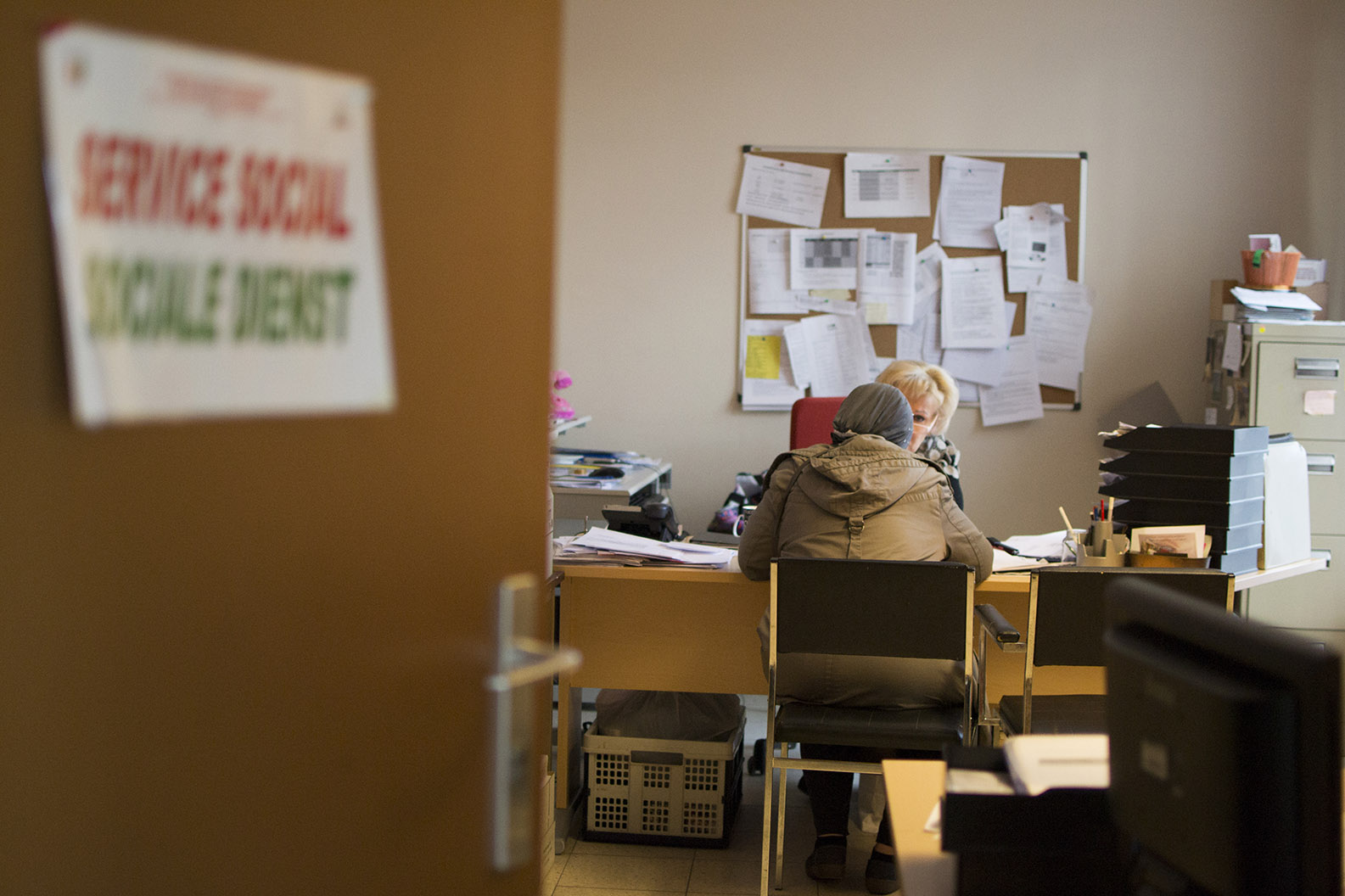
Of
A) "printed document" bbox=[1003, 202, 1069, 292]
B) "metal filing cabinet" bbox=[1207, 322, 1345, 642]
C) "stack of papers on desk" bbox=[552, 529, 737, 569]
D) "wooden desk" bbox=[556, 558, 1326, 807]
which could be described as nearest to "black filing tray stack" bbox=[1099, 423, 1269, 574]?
"wooden desk" bbox=[556, 558, 1326, 807]

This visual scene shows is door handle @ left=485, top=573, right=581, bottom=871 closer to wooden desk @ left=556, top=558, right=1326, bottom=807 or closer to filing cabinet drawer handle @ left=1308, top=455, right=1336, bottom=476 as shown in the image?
wooden desk @ left=556, top=558, right=1326, bottom=807

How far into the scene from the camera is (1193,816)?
3.24 feet

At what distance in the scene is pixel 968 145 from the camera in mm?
4781

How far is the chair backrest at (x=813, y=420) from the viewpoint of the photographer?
388 cm

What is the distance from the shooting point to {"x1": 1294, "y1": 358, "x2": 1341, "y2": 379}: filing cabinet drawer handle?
4.18 meters

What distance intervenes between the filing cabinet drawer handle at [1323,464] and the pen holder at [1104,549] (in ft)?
5.96

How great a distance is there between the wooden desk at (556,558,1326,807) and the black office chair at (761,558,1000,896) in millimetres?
571

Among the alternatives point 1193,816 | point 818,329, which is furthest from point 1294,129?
point 1193,816

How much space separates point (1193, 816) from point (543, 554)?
62 cm

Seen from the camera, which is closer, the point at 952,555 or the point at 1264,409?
the point at 952,555

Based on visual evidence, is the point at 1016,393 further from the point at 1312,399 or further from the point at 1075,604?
the point at 1075,604

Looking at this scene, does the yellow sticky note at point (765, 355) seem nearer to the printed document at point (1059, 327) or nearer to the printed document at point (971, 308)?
the printed document at point (971, 308)

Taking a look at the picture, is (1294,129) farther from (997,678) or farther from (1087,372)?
(997,678)

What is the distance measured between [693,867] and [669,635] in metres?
0.60
